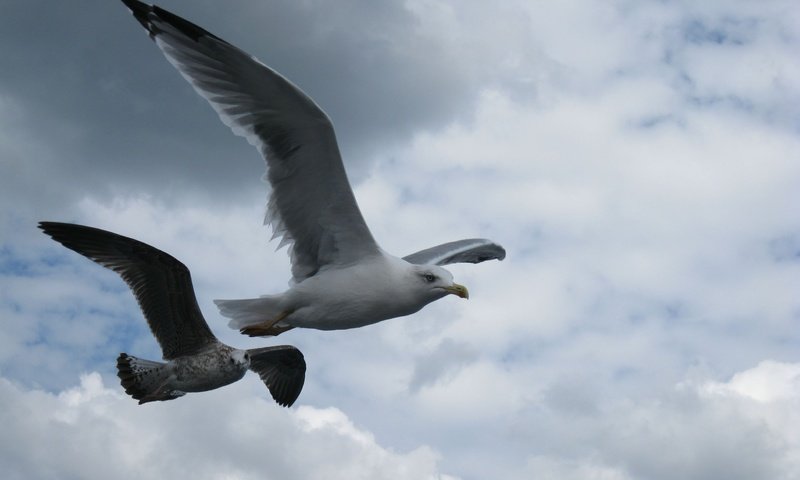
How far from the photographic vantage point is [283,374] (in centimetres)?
1517

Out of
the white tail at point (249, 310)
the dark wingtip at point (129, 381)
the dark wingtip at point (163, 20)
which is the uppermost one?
the dark wingtip at point (163, 20)

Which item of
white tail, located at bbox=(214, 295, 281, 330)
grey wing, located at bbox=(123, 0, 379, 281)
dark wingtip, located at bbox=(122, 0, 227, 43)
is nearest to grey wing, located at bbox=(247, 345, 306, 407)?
white tail, located at bbox=(214, 295, 281, 330)

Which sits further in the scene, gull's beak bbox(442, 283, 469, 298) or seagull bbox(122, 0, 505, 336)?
gull's beak bbox(442, 283, 469, 298)

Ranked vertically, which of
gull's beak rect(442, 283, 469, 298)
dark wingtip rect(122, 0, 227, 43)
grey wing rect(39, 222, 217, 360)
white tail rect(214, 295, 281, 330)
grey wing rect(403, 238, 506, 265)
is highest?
grey wing rect(403, 238, 506, 265)

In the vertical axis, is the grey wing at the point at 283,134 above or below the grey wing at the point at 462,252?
below

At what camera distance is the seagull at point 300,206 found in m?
9.53

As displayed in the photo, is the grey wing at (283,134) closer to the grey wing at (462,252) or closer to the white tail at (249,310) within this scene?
the white tail at (249,310)

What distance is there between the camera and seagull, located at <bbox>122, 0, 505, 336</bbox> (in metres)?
9.53

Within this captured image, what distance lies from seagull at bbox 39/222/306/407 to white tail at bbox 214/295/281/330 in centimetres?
222

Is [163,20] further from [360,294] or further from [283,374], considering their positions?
[283,374]

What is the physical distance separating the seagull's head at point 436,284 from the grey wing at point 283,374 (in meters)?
5.22

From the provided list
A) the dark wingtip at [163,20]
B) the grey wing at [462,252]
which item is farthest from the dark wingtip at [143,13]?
the grey wing at [462,252]

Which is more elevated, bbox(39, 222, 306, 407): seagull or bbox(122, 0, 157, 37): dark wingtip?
bbox(122, 0, 157, 37): dark wingtip

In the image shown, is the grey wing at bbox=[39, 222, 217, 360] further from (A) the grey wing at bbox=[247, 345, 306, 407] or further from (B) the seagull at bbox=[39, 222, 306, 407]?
(A) the grey wing at bbox=[247, 345, 306, 407]
